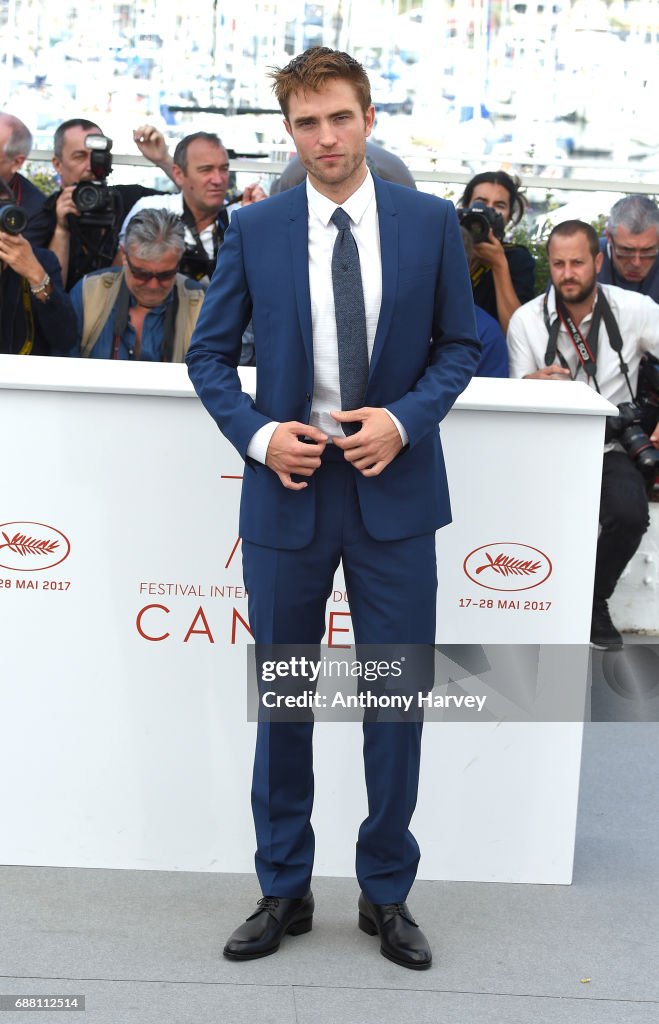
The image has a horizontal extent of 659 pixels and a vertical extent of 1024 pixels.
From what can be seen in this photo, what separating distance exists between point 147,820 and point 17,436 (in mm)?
891

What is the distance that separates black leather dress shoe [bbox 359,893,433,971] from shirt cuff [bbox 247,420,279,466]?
934 millimetres

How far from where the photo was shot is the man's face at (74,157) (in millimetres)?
5266

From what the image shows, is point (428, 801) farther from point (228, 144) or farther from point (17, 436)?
point (228, 144)

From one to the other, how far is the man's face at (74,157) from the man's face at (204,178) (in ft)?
1.44

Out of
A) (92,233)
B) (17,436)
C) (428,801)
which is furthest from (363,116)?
(92,233)

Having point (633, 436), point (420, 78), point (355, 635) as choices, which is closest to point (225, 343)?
point (355, 635)

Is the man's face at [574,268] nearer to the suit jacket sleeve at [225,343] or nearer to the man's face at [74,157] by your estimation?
the man's face at [74,157]

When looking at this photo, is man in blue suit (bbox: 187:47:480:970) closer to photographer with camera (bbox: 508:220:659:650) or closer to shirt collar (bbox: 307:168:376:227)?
shirt collar (bbox: 307:168:376:227)

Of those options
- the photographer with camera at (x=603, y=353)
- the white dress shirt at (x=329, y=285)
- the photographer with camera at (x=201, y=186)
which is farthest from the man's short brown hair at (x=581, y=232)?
the white dress shirt at (x=329, y=285)

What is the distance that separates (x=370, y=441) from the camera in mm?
2344

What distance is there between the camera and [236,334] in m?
2.52

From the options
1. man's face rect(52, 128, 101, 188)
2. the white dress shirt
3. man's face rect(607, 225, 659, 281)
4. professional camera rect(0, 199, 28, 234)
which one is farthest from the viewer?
man's face rect(52, 128, 101, 188)

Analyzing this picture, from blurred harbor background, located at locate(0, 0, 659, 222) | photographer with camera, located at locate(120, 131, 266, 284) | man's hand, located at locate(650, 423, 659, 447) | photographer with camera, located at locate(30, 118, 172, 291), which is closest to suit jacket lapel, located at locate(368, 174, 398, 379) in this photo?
man's hand, located at locate(650, 423, 659, 447)

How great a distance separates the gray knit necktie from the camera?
241cm
